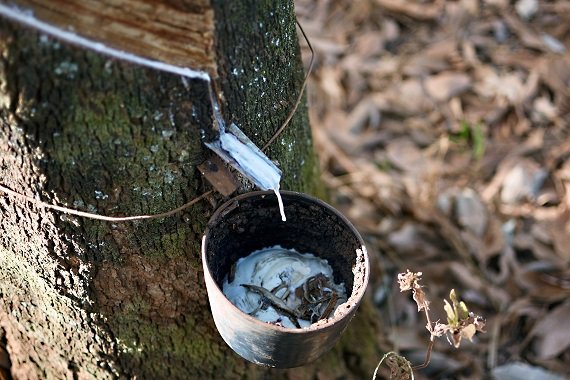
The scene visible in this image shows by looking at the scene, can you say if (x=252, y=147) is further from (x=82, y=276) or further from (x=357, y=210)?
(x=357, y=210)

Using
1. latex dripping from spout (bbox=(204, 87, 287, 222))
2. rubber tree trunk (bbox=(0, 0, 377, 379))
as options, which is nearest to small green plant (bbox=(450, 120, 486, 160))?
rubber tree trunk (bbox=(0, 0, 377, 379))

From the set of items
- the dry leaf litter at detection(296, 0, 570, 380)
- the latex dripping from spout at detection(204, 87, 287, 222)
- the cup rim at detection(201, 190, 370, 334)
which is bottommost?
the dry leaf litter at detection(296, 0, 570, 380)

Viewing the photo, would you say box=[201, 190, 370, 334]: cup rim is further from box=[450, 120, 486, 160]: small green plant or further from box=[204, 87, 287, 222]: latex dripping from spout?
box=[450, 120, 486, 160]: small green plant

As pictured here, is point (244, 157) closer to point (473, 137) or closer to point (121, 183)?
point (121, 183)

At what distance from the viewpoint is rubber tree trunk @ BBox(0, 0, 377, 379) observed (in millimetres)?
1126

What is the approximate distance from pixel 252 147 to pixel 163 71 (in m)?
0.24

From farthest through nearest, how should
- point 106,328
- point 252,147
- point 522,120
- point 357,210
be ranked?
point 522,120 → point 357,210 → point 106,328 → point 252,147

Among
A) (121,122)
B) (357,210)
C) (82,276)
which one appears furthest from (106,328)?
(357,210)

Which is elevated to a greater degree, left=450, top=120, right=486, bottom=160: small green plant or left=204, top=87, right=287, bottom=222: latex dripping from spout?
left=204, top=87, right=287, bottom=222: latex dripping from spout

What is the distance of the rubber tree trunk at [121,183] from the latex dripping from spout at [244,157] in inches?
1.3

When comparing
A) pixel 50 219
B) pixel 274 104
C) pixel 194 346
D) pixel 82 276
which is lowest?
pixel 194 346

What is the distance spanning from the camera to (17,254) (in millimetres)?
1423

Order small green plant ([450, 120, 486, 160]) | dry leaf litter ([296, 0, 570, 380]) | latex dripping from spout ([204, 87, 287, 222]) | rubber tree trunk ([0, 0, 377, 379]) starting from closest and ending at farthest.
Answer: rubber tree trunk ([0, 0, 377, 379]) → latex dripping from spout ([204, 87, 287, 222]) → dry leaf litter ([296, 0, 570, 380]) → small green plant ([450, 120, 486, 160])

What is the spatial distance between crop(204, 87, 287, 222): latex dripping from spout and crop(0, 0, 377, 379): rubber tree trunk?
3 cm
